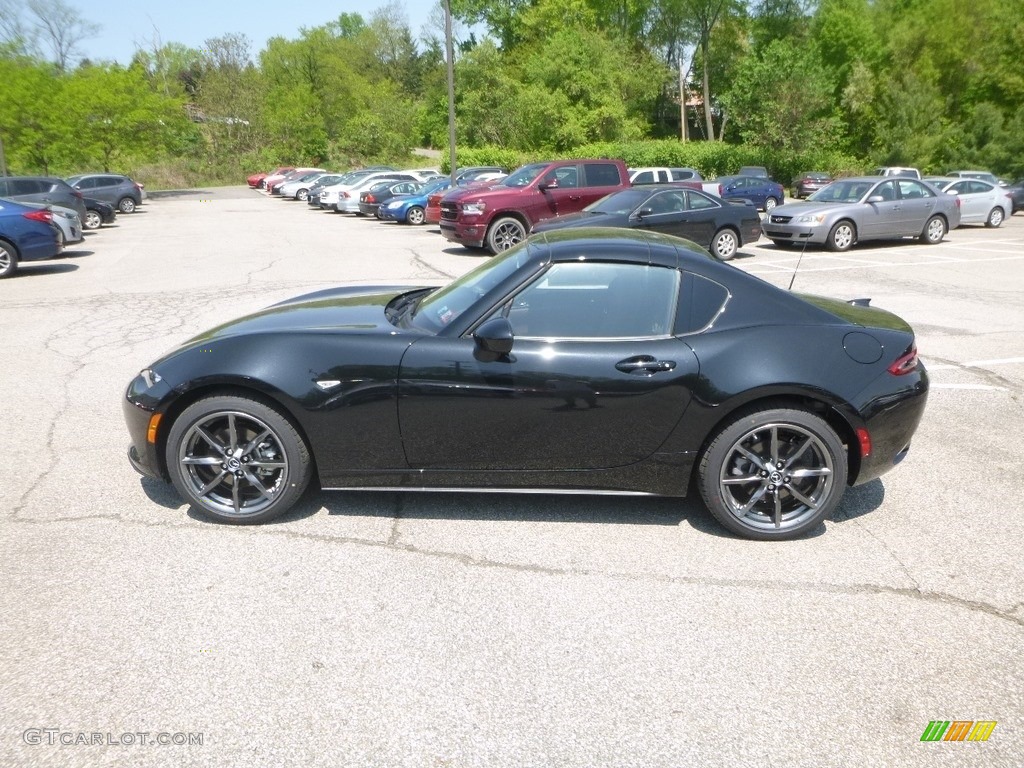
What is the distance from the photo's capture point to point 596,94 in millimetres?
47625

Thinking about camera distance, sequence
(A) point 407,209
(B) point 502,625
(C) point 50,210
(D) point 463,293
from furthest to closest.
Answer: (A) point 407,209 < (C) point 50,210 < (D) point 463,293 < (B) point 502,625

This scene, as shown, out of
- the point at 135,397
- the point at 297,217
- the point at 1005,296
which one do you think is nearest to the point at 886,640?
the point at 135,397

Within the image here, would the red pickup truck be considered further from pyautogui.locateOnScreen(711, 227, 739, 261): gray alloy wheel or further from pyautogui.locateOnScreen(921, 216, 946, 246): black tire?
pyautogui.locateOnScreen(921, 216, 946, 246): black tire

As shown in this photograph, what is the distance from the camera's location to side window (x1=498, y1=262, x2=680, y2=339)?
4.06 metres

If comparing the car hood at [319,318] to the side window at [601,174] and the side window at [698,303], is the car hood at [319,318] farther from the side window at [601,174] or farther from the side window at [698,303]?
the side window at [601,174]

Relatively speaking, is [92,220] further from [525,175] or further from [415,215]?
[525,175]

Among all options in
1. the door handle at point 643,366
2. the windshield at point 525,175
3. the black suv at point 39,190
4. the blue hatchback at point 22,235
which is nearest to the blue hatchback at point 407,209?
the black suv at point 39,190

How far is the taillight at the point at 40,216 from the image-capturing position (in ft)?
45.1

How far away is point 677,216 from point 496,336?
11709 mm

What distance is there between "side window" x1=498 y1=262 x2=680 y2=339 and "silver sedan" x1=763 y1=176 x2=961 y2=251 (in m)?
13.4

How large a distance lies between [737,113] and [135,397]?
47342mm

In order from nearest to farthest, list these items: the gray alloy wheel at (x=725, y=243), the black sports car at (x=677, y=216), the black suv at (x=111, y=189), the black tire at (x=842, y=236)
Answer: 1. the black sports car at (x=677, y=216)
2. the gray alloy wheel at (x=725, y=243)
3. the black tire at (x=842, y=236)
4. the black suv at (x=111, y=189)

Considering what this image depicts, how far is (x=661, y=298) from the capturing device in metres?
4.12

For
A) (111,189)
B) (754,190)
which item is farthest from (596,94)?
(111,189)
